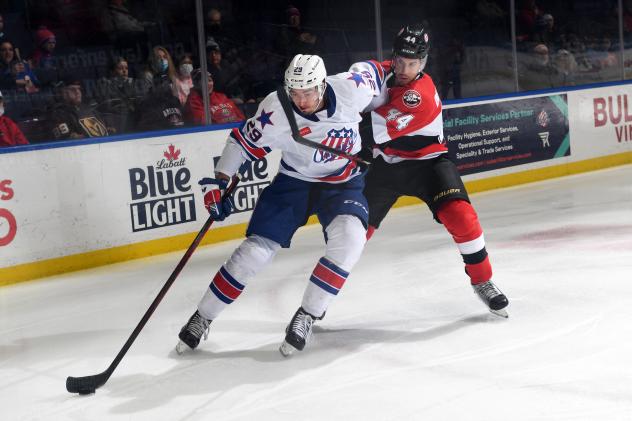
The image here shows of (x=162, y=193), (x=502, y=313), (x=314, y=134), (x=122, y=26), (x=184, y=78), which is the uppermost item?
(x=122, y=26)

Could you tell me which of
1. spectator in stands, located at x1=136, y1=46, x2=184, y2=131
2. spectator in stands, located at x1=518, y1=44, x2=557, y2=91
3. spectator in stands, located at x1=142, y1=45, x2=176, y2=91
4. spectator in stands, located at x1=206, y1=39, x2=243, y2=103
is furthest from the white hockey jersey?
spectator in stands, located at x1=518, y1=44, x2=557, y2=91

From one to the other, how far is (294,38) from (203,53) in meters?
0.99

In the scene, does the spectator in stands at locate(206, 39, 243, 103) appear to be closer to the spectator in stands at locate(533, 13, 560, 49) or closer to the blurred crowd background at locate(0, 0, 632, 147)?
the blurred crowd background at locate(0, 0, 632, 147)

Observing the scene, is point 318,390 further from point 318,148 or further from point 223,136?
point 223,136

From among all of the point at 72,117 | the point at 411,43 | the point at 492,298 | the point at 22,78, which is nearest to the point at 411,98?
the point at 411,43

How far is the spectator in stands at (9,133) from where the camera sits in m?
5.23

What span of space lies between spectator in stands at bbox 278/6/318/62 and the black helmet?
3.23m

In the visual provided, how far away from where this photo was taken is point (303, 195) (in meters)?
3.52

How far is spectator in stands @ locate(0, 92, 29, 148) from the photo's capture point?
523 cm

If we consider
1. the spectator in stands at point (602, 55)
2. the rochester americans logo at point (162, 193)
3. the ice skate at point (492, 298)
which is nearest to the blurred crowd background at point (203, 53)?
the rochester americans logo at point (162, 193)

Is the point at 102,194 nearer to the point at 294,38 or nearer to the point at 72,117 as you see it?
the point at 72,117

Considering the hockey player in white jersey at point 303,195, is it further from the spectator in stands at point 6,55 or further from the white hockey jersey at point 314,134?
the spectator in stands at point 6,55

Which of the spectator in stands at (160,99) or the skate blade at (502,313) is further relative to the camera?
the spectator in stands at (160,99)

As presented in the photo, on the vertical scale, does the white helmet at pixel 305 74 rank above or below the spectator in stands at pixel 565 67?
above
